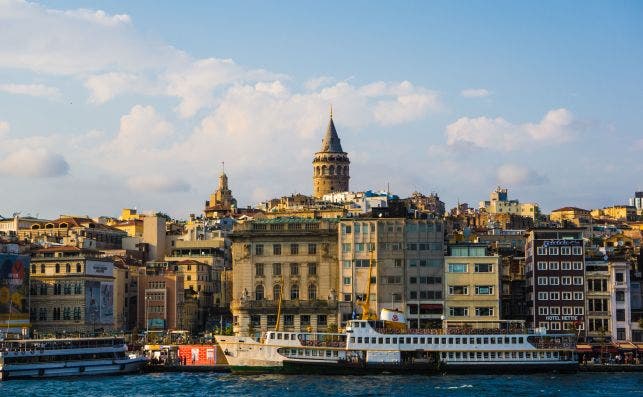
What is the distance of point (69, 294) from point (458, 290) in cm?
3621

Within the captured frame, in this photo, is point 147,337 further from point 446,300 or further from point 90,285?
point 446,300

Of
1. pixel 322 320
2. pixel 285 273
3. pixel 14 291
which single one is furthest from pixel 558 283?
pixel 14 291

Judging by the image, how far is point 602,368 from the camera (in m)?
92.4

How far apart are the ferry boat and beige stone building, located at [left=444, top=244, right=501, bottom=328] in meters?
25.5

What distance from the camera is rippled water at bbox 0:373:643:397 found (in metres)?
78.6

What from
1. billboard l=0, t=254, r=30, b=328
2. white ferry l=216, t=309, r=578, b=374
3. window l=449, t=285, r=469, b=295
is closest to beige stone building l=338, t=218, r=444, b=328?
window l=449, t=285, r=469, b=295

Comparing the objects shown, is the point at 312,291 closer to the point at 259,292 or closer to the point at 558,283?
the point at 259,292

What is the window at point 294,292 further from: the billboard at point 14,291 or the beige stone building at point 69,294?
the billboard at point 14,291

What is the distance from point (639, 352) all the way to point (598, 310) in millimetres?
6644

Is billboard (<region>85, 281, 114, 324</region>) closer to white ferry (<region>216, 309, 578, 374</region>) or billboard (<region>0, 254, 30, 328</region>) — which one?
billboard (<region>0, 254, 30, 328</region>)

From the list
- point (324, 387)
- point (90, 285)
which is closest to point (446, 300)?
point (324, 387)

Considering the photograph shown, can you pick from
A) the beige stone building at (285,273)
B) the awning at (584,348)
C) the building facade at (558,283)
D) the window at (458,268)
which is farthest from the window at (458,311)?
the awning at (584,348)

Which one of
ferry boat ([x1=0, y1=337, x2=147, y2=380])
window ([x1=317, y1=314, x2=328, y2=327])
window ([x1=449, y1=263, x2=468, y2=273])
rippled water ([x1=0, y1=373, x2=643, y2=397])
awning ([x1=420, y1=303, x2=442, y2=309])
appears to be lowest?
A: rippled water ([x1=0, y1=373, x2=643, y2=397])

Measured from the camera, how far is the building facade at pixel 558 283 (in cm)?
10075
